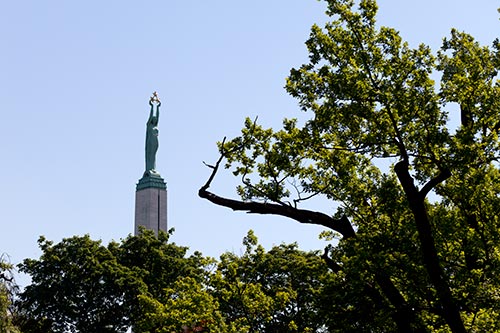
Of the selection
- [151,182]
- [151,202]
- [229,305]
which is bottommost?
[229,305]

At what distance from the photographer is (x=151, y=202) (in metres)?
56.8

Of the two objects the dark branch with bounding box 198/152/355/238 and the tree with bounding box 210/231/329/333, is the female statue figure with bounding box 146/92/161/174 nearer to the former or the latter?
the tree with bounding box 210/231/329/333

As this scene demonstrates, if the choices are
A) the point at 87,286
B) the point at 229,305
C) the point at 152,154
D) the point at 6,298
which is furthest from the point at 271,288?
the point at 152,154

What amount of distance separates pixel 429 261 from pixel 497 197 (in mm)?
2700

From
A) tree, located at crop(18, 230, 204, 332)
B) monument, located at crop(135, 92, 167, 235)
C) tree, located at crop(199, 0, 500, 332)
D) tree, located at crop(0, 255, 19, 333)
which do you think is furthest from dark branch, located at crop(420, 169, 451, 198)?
monument, located at crop(135, 92, 167, 235)

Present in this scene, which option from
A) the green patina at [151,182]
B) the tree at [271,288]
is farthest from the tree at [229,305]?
the green patina at [151,182]

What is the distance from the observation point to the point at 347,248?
1496cm

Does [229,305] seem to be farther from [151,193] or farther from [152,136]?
[152,136]

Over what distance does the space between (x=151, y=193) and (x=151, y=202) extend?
0.86m

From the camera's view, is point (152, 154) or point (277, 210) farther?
point (152, 154)

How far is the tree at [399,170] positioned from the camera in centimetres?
1418

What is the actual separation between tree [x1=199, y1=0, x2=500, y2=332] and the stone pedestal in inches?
1580

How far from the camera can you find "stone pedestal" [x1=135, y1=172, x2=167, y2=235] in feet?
184

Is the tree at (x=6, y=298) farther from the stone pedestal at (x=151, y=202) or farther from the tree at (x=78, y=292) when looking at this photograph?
the stone pedestal at (x=151, y=202)
